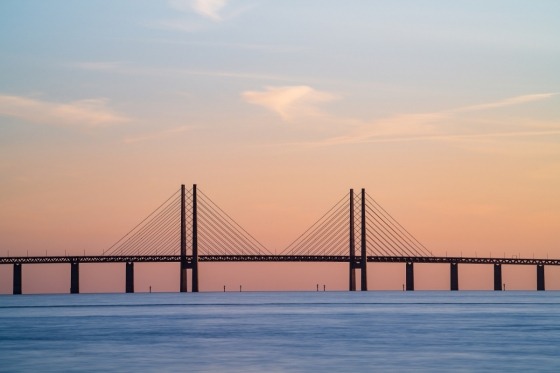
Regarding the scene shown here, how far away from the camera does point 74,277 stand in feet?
544

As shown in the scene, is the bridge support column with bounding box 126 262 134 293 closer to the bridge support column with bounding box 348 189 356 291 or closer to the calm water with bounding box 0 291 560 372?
the bridge support column with bounding box 348 189 356 291

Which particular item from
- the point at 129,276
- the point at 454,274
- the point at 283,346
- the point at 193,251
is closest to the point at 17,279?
the point at 129,276

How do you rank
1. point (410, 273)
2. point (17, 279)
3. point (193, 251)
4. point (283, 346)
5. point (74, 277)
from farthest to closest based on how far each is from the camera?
point (410, 273) → point (17, 279) → point (74, 277) → point (193, 251) → point (283, 346)

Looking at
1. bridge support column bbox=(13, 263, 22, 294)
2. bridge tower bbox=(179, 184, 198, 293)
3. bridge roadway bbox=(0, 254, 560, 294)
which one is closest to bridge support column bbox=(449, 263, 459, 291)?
bridge roadway bbox=(0, 254, 560, 294)

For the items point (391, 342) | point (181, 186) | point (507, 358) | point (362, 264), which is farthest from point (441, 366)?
point (181, 186)

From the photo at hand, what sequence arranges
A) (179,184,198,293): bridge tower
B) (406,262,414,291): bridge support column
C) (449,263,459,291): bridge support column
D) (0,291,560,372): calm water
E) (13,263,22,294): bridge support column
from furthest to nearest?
(449,263,459,291): bridge support column → (406,262,414,291): bridge support column → (13,263,22,294): bridge support column → (179,184,198,293): bridge tower → (0,291,560,372): calm water

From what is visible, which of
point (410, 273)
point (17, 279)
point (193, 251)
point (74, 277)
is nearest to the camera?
point (193, 251)

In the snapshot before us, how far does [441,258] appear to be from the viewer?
168 meters

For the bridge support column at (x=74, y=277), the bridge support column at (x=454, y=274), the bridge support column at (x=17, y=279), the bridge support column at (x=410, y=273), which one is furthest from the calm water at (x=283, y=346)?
the bridge support column at (x=454, y=274)

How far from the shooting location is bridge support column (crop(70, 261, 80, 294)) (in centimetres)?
16488

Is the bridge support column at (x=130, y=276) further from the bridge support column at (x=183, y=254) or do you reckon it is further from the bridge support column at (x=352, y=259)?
the bridge support column at (x=352, y=259)

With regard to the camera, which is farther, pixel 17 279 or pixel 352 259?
pixel 17 279

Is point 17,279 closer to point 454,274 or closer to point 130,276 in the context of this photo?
point 130,276

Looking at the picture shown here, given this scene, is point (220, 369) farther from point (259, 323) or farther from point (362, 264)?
point (362, 264)
